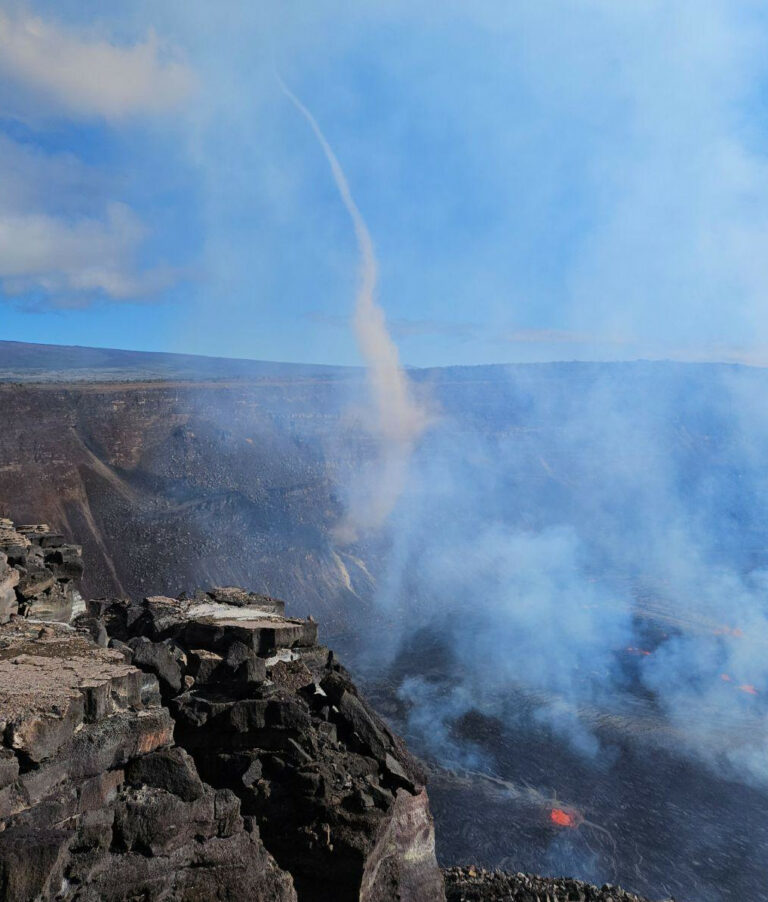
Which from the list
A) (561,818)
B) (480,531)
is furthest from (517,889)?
(480,531)

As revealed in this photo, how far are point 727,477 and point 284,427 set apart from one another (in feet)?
121

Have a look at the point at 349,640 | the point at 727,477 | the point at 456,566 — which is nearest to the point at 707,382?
the point at 727,477

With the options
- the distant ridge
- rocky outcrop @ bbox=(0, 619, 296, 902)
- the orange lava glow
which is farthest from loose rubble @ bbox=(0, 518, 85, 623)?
the distant ridge

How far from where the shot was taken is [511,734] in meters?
23.8

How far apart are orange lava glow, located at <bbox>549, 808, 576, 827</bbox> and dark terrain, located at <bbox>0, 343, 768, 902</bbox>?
0.46ft

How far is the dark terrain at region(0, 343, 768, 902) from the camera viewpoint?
18688 millimetres

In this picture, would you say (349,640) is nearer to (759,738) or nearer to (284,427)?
(759,738)

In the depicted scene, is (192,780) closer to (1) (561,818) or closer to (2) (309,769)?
(2) (309,769)

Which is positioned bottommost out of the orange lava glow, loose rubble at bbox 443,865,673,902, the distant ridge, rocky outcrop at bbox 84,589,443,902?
the orange lava glow

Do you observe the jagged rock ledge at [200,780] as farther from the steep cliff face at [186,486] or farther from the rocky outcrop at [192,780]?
the steep cliff face at [186,486]

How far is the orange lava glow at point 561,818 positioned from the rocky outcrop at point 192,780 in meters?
9.86

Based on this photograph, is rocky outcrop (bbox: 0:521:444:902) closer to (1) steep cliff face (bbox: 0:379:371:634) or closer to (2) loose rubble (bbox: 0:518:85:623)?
(2) loose rubble (bbox: 0:518:85:623)

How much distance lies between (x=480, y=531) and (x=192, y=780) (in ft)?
134

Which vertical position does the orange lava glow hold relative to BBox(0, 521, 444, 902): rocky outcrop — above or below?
below
